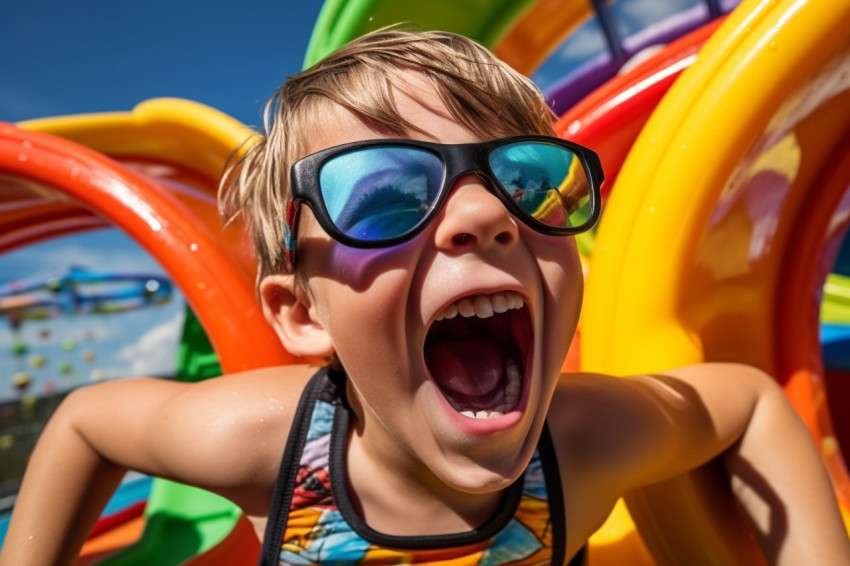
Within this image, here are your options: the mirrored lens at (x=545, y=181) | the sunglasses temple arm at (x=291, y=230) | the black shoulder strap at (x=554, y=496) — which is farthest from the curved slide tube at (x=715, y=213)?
the sunglasses temple arm at (x=291, y=230)

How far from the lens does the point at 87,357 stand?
5223mm

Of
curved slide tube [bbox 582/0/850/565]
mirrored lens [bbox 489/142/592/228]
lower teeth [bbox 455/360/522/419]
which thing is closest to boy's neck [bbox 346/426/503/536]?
lower teeth [bbox 455/360/522/419]

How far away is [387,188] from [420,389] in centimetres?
24

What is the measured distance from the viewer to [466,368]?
0.86m

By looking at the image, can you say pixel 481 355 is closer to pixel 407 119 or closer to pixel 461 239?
pixel 461 239

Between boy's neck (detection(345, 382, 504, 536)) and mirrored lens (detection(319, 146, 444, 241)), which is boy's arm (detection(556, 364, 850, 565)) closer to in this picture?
boy's neck (detection(345, 382, 504, 536))

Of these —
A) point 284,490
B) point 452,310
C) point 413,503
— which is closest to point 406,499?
point 413,503

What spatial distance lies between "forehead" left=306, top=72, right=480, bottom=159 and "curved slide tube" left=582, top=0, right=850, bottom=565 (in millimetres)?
483

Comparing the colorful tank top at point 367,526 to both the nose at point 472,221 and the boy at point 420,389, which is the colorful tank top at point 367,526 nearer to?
the boy at point 420,389

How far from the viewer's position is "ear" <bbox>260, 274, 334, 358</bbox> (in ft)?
3.13

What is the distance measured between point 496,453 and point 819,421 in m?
0.94

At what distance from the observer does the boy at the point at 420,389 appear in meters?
0.76

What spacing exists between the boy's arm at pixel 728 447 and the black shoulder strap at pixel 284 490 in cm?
44

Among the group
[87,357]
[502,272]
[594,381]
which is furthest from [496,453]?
[87,357]
